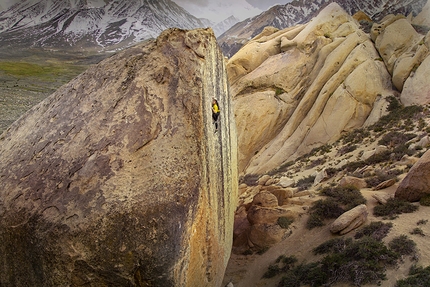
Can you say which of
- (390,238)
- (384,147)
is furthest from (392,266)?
(384,147)

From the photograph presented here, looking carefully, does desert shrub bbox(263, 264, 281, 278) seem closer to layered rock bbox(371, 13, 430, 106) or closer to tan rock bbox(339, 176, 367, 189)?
tan rock bbox(339, 176, 367, 189)

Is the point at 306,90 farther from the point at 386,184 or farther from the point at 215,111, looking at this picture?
the point at 215,111

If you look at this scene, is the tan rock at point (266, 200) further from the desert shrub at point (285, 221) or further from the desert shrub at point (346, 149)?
the desert shrub at point (346, 149)

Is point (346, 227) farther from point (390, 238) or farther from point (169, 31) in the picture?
point (169, 31)

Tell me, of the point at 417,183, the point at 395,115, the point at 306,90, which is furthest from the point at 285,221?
the point at 306,90

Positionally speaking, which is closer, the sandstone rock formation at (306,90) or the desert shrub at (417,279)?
the desert shrub at (417,279)

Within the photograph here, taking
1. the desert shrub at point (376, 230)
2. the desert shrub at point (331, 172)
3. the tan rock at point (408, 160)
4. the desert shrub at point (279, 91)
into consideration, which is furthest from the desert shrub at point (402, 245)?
the desert shrub at point (279, 91)
